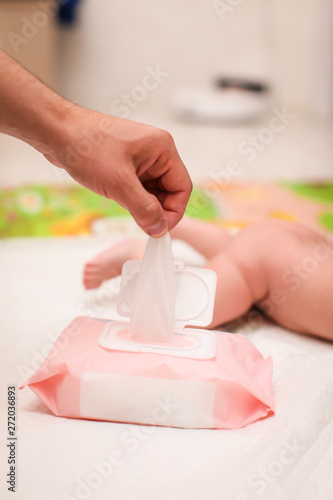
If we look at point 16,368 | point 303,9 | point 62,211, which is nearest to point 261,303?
point 16,368

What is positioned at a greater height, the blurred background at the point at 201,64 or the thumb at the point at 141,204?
the blurred background at the point at 201,64

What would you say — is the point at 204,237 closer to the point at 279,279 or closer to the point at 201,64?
the point at 279,279

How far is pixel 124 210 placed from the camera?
145 cm

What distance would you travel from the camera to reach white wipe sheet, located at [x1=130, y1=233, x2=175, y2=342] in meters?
0.67

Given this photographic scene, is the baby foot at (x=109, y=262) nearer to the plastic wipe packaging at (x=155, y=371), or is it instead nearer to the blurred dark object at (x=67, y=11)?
the plastic wipe packaging at (x=155, y=371)

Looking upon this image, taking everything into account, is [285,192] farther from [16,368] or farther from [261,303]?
[16,368]

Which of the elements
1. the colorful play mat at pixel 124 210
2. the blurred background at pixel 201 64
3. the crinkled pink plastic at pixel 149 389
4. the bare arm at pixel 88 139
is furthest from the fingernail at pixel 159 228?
the blurred background at pixel 201 64

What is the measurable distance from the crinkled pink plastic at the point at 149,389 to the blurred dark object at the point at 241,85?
7.35ft

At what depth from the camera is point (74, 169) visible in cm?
64

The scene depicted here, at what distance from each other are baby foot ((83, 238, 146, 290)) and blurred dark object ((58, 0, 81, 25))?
206 centimetres

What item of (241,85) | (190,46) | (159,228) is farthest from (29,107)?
(190,46)

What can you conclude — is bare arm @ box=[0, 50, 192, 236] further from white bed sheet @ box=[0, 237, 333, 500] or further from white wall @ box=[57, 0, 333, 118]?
white wall @ box=[57, 0, 333, 118]

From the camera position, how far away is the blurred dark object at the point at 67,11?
2593 millimetres

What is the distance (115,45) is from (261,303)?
90.0 inches
